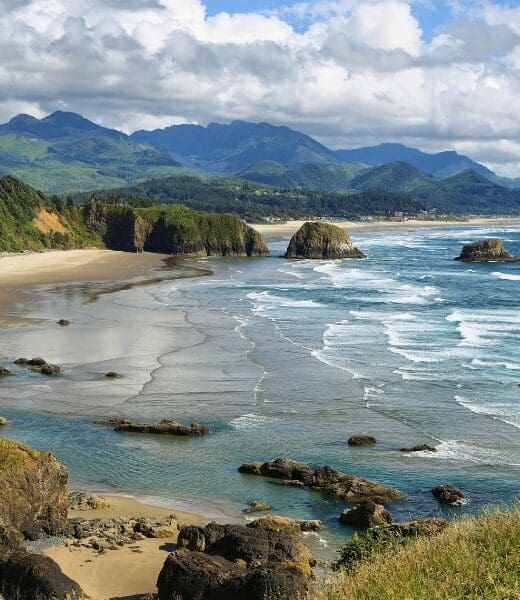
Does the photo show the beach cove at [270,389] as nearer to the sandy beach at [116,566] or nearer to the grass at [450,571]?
the sandy beach at [116,566]

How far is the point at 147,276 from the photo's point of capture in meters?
108

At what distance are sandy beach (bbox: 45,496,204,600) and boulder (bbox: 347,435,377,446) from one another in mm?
10503

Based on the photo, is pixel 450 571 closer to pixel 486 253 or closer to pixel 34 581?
pixel 34 581

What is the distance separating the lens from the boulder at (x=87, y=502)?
2592cm

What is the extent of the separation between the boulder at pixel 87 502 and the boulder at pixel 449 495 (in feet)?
34.9

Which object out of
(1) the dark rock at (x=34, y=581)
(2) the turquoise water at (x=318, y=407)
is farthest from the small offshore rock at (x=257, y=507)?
(1) the dark rock at (x=34, y=581)

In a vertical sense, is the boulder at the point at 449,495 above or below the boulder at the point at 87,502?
below

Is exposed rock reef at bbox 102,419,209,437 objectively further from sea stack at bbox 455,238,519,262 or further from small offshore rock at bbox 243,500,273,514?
sea stack at bbox 455,238,519,262

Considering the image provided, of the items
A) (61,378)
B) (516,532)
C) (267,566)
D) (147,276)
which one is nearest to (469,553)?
(516,532)

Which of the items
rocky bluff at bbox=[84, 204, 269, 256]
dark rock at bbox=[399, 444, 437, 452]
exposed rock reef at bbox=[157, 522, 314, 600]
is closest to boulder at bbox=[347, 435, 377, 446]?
dark rock at bbox=[399, 444, 437, 452]

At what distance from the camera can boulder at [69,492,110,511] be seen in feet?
85.0

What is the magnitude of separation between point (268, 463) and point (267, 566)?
41.7ft

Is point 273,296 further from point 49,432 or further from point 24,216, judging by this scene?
point 24,216

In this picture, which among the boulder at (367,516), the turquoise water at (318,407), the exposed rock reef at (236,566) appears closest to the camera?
the exposed rock reef at (236,566)
